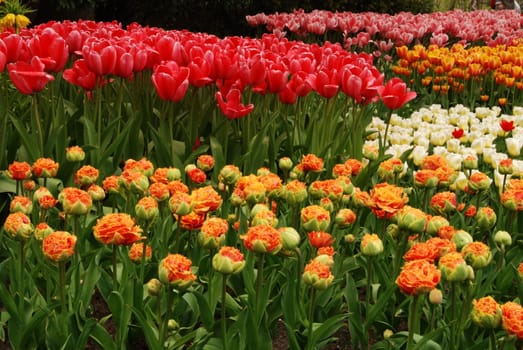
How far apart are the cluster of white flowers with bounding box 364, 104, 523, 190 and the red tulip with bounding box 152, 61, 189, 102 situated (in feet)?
3.31

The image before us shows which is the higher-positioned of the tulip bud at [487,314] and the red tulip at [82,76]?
the red tulip at [82,76]

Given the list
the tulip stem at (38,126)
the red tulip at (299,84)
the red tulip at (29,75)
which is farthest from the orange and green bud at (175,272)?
the red tulip at (299,84)

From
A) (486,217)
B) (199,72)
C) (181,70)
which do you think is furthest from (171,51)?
(486,217)

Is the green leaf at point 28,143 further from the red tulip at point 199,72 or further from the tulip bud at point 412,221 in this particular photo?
the tulip bud at point 412,221

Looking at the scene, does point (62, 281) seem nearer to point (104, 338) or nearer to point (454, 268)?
point (104, 338)

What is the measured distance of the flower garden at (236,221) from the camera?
164cm

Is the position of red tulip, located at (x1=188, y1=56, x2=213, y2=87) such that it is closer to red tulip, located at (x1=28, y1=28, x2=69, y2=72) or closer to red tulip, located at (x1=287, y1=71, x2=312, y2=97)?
red tulip, located at (x1=287, y1=71, x2=312, y2=97)

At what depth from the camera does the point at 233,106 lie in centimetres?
284

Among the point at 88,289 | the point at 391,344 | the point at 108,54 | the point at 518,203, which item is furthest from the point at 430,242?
the point at 108,54

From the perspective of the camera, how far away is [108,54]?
2.76 metres

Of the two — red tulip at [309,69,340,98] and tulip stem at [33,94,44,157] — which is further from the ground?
red tulip at [309,69,340,98]

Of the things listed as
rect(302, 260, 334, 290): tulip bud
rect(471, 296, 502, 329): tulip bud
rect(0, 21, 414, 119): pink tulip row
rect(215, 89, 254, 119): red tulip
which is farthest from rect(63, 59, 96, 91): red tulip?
rect(471, 296, 502, 329): tulip bud

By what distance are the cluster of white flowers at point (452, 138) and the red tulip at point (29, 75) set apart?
4.99ft

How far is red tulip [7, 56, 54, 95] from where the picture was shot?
2.48 metres
